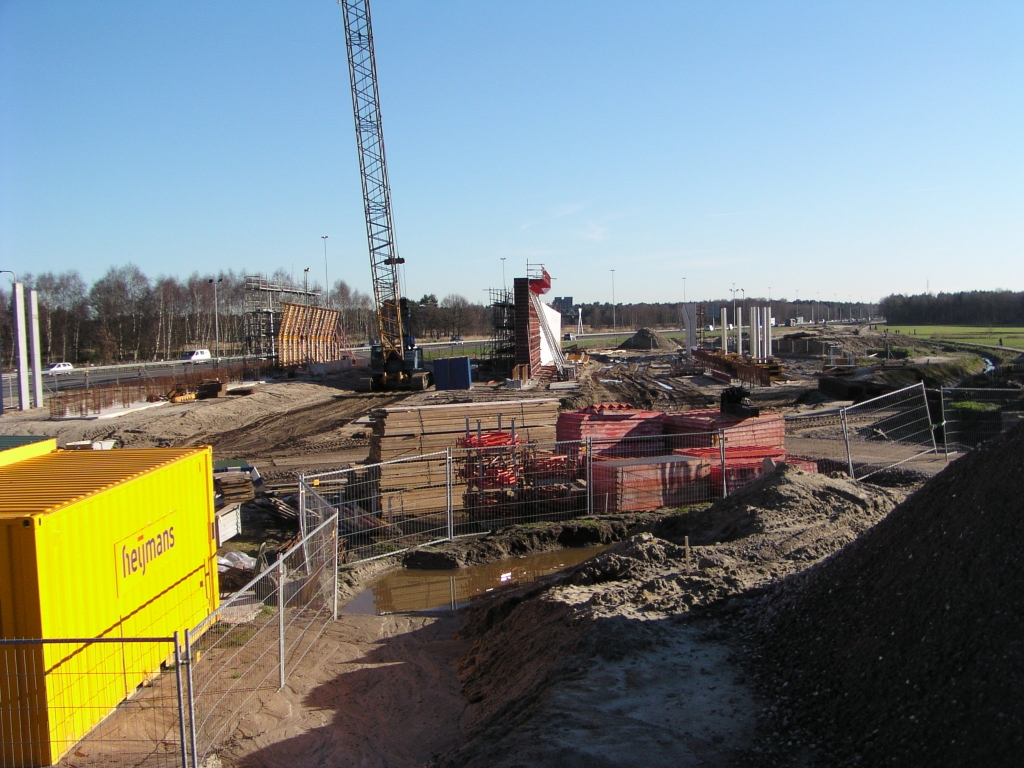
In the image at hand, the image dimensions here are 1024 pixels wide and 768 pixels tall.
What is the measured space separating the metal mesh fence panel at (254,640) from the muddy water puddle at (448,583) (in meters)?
1.15

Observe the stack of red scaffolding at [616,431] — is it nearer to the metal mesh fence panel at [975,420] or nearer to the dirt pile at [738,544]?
the dirt pile at [738,544]

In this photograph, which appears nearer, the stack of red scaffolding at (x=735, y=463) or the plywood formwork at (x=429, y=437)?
the plywood formwork at (x=429, y=437)

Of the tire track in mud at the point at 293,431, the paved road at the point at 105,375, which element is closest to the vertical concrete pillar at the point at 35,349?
the paved road at the point at 105,375

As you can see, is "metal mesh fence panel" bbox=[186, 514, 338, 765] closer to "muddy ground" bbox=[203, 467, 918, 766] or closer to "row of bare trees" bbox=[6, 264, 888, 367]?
"muddy ground" bbox=[203, 467, 918, 766]

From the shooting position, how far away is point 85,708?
613cm

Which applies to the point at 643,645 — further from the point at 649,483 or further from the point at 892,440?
the point at 892,440

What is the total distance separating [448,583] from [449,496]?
157 centimetres

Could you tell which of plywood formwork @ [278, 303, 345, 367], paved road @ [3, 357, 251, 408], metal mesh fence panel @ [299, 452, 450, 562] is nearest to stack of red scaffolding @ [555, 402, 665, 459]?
metal mesh fence panel @ [299, 452, 450, 562]

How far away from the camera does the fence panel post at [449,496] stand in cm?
1266

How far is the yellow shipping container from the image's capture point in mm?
5645

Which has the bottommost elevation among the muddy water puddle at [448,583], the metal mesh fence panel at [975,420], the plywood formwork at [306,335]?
the muddy water puddle at [448,583]

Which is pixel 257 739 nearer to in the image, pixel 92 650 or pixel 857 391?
pixel 92 650

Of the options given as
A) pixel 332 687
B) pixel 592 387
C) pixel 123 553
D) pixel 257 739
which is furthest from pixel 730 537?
pixel 592 387

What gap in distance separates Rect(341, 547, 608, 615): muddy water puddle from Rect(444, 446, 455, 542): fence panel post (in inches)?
37.3
